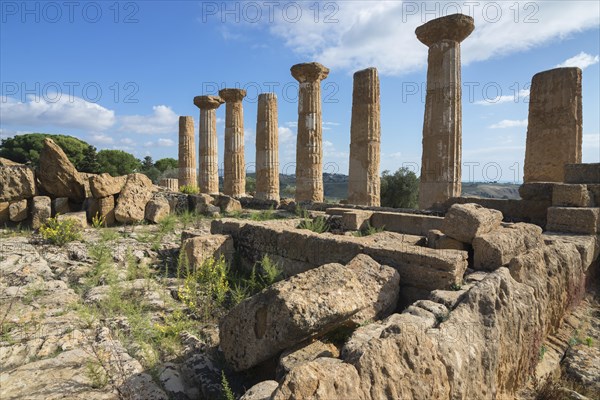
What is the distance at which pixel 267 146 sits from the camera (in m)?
18.0

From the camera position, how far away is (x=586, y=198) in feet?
21.7

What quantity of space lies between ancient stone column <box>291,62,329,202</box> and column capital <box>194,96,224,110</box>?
24.1 feet

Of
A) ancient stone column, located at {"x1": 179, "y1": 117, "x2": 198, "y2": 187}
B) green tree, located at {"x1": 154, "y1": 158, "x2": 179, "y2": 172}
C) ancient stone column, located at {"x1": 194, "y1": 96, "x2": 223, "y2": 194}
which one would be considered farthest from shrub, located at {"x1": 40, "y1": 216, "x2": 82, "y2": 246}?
green tree, located at {"x1": 154, "y1": 158, "x2": 179, "y2": 172}

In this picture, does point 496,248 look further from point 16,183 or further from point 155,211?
point 16,183

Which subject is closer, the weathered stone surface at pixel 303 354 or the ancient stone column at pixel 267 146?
the weathered stone surface at pixel 303 354

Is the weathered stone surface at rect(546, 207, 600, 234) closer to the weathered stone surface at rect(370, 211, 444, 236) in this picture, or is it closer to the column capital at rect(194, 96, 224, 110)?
the weathered stone surface at rect(370, 211, 444, 236)

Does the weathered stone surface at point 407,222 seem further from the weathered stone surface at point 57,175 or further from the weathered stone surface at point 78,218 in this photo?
the weathered stone surface at point 57,175

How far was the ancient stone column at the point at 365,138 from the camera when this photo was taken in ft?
44.0

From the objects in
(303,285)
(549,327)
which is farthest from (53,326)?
(549,327)

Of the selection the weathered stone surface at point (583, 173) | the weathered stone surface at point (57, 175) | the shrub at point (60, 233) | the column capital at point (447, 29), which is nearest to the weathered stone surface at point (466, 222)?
the weathered stone surface at point (583, 173)

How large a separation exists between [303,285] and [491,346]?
4.86 ft

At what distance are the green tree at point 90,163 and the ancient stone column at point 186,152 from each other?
2126cm

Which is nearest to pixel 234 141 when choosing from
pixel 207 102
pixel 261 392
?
pixel 207 102

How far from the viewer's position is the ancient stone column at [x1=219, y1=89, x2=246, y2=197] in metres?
20.0
